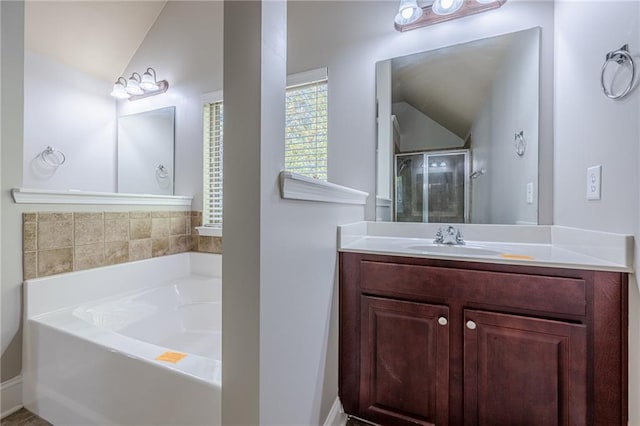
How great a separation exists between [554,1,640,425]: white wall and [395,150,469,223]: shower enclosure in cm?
44

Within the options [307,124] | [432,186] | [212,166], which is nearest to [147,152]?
[212,166]

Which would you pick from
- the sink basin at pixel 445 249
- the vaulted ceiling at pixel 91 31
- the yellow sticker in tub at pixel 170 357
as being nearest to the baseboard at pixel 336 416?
the yellow sticker in tub at pixel 170 357

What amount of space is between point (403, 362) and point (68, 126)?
311 cm

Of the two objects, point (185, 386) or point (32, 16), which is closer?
point (185, 386)

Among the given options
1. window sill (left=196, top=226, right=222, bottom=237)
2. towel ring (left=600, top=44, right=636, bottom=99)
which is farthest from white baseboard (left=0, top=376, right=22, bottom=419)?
towel ring (left=600, top=44, right=636, bottom=99)

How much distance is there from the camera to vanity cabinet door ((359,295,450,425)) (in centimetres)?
120

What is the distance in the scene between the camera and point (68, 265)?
1.66m

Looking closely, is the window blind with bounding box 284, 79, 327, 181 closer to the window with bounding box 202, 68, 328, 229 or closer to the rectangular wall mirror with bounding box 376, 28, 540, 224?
the window with bounding box 202, 68, 328, 229

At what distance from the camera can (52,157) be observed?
2.31 metres

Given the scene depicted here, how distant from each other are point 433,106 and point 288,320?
4.94 feet

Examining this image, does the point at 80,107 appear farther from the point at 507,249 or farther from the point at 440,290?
the point at 507,249

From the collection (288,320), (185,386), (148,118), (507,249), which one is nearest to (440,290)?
(507,249)

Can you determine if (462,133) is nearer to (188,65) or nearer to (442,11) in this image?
(442,11)

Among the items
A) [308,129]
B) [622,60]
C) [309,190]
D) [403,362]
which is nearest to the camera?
[622,60]
